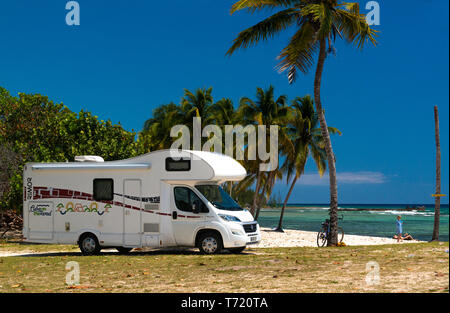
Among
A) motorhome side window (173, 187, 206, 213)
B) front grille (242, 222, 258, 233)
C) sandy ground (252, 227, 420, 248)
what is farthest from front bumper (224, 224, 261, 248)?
sandy ground (252, 227, 420, 248)

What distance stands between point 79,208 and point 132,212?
72.5 inches

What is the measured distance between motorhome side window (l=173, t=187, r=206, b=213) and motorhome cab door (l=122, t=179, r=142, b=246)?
1155 millimetres

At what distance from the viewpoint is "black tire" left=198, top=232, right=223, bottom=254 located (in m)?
16.5

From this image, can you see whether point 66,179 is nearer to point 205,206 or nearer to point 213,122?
point 205,206

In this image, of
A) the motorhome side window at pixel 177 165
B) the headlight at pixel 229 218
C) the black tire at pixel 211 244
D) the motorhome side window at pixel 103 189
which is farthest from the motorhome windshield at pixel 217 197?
the motorhome side window at pixel 103 189

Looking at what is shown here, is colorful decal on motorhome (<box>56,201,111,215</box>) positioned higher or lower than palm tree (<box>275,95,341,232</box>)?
lower

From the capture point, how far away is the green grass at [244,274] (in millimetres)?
9352

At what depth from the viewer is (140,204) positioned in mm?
16859

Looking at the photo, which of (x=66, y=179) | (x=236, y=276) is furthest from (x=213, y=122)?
(x=236, y=276)

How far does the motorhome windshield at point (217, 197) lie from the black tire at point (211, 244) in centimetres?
89

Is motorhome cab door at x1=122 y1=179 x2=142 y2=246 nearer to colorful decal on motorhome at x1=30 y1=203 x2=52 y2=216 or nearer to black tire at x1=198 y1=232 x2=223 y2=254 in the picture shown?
black tire at x1=198 y1=232 x2=223 y2=254

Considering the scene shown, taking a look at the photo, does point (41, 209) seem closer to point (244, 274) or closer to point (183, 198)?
point (183, 198)

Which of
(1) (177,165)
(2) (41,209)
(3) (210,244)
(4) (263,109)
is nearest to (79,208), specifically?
(2) (41,209)

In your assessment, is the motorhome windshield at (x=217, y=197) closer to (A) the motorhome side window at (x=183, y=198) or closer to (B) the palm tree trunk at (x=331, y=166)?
(A) the motorhome side window at (x=183, y=198)
